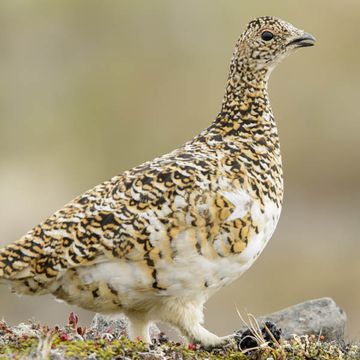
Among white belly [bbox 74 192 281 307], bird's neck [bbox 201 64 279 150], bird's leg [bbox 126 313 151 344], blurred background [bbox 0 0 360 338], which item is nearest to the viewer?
white belly [bbox 74 192 281 307]

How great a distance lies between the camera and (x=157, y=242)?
689 cm

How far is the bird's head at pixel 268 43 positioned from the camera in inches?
313

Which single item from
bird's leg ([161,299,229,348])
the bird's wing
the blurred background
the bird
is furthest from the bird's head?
the blurred background

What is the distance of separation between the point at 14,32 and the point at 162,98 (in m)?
4.82

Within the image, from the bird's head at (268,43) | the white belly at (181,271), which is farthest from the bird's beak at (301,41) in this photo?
the white belly at (181,271)

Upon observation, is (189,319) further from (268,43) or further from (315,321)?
(268,43)

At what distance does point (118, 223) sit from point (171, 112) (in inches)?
521

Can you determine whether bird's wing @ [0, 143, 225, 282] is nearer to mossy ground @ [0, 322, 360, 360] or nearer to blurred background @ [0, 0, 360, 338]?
mossy ground @ [0, 322, 360, 360]

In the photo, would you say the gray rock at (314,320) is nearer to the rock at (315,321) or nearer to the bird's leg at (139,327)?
the rock at (315,321)

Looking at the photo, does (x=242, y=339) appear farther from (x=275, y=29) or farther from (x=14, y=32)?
(x=14, y=32)

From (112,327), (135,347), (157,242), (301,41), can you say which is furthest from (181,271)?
(301,41)

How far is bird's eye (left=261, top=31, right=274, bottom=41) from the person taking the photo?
26.1 feet

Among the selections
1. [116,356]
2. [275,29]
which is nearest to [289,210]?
[275,29]

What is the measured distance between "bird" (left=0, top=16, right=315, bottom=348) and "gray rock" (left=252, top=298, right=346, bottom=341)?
84 cm
